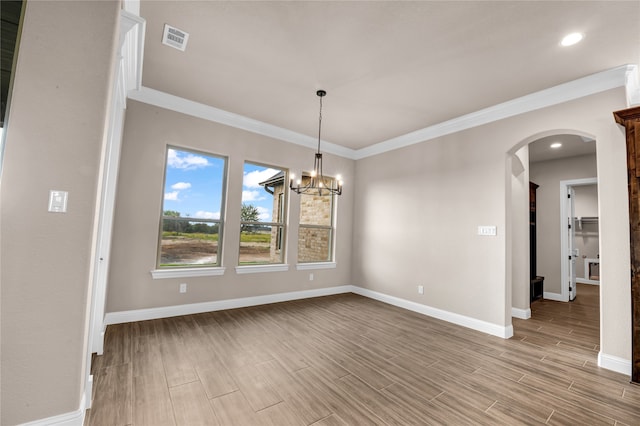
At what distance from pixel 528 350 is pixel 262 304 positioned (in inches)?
142

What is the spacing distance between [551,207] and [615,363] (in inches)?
159

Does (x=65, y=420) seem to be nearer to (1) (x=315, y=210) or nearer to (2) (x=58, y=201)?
(2) (x=58, y=201)

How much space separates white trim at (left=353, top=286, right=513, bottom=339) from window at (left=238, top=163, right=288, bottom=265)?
200 cm

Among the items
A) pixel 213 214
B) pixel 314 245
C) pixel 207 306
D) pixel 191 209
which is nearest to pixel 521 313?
pixel 314 245

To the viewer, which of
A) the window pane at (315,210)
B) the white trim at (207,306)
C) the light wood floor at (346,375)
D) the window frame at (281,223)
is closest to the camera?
the light wood floor at (346,375)

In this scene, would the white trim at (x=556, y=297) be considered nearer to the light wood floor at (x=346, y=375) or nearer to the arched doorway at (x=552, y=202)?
the arched doorway at (x=552, y=202)

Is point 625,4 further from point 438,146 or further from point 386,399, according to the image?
point 386,399

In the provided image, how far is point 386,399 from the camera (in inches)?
82.0

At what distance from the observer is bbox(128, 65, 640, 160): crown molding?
2.78 metres

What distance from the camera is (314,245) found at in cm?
541

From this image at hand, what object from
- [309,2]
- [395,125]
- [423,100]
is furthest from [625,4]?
[395,125]

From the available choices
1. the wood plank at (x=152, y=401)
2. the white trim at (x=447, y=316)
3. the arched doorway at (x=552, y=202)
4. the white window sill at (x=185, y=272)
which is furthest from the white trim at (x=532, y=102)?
the wood plank at (x=152, y=401)

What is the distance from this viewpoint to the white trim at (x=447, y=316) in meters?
3.49

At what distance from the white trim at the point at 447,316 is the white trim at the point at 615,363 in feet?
2.82
